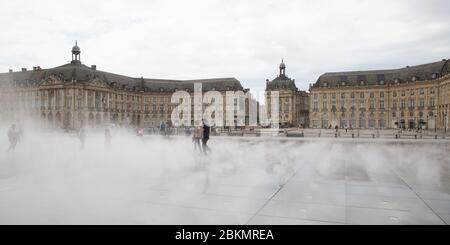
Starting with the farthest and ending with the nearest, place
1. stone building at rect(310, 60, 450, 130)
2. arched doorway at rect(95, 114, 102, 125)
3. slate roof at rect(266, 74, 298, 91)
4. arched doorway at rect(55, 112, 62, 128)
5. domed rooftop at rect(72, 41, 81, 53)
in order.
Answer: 1. slate roof at rect(266, 74, 298, 91)
2. arched doorway at rect(95, 114, 102, 125)
3. domed rooftop at rect(72, 41, 81, 53)
4. arched doorway at rect(55, 112, 62, 128)
5. stone building at rect(310, 60, 450, 130)

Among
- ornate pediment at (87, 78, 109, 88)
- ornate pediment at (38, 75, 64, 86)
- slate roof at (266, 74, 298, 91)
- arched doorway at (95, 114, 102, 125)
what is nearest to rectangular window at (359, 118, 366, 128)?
slate roof at (266, 74, 298, 91)

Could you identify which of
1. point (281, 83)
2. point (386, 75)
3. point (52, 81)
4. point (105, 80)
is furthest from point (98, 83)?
point (386, 75)

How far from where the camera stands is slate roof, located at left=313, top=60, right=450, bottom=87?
252 feet

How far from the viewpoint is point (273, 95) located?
340 feet

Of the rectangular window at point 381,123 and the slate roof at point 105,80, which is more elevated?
the slate roof at point 105,80

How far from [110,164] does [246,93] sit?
91089 mm

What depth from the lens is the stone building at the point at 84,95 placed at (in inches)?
3157

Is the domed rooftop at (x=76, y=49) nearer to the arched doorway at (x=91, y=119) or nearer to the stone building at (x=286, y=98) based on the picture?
the arched doorway at (x=91, y=119)

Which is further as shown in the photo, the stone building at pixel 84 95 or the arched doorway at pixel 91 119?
the arched doorway at pixel 91 119

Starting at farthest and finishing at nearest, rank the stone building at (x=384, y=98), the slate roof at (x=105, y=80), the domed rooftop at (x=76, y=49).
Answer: the domed rooftop at (x=76, y=49)
the slate roof at (x=105, y=80)
the stone building at (x=384, y=98)

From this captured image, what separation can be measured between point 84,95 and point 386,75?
79.2 m

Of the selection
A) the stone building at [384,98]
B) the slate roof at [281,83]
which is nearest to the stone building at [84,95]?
the slate roof at [281,83]

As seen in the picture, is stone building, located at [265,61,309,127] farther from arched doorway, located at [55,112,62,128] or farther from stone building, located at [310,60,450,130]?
arched doorway, located at [55,112,62,128]
